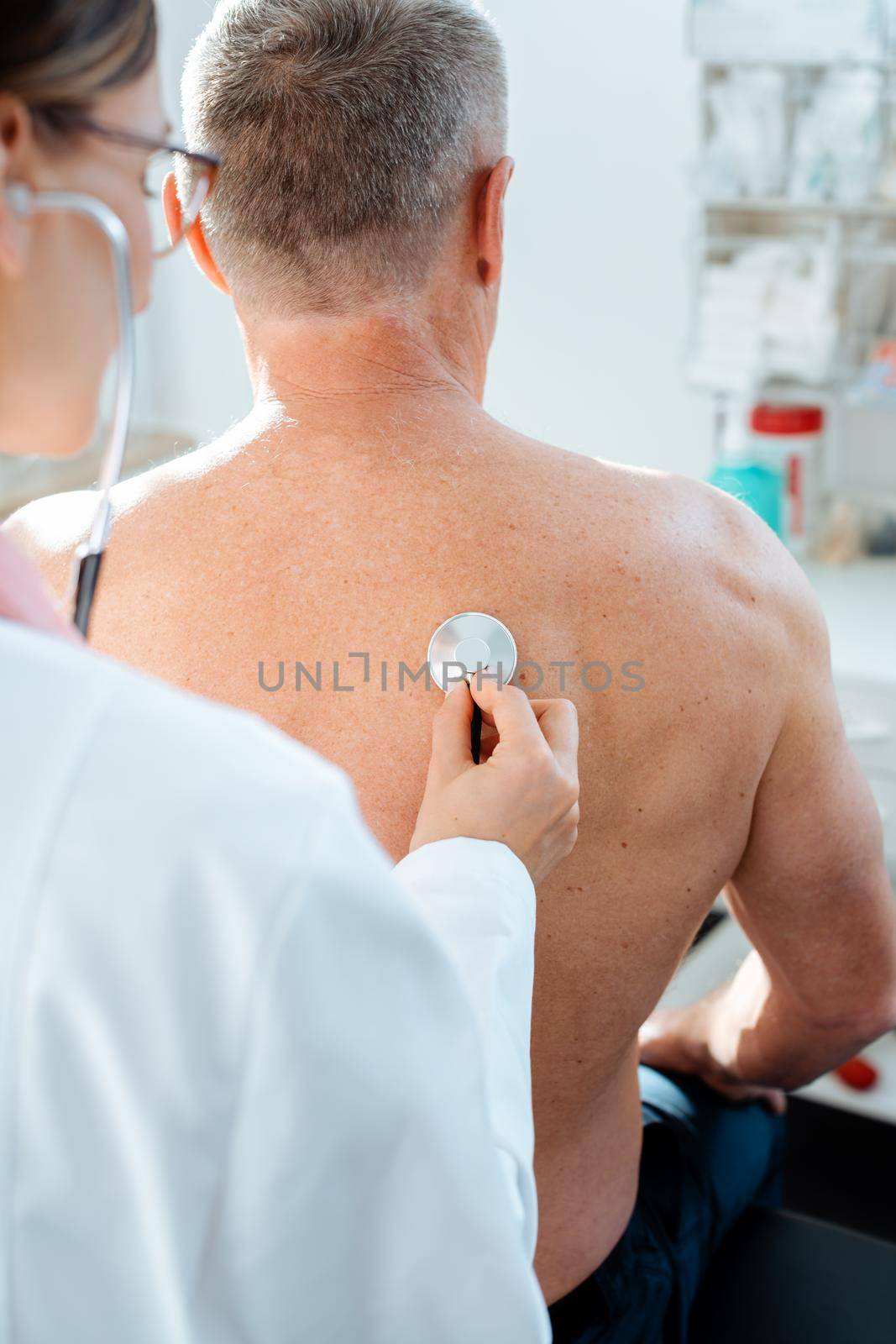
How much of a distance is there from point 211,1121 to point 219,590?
0.46m

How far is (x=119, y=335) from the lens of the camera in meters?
0.56

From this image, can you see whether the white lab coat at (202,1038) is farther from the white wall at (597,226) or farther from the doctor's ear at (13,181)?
the white wall at (597,226)

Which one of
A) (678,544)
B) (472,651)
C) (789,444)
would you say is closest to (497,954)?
(472,651)

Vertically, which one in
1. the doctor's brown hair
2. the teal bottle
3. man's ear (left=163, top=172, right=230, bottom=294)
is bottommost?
the teal bottle

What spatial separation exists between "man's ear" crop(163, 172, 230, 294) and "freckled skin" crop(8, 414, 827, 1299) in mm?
134

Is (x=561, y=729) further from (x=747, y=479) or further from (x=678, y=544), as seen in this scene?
(x=747, y=479)

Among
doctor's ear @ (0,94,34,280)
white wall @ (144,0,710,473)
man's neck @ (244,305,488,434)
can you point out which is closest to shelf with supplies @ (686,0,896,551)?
white wall @ (144,0,710,473)

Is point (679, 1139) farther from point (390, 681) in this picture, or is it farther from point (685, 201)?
point (685, 201)

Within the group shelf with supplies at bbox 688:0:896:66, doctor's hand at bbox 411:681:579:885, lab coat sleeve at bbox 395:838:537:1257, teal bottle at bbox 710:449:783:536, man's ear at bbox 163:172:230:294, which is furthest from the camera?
teal bottle at bbox 710:449:783:536

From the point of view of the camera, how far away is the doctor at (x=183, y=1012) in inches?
16.8

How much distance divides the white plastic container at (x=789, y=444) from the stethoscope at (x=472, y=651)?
1.29 meters

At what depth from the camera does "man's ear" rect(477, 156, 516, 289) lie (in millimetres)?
852

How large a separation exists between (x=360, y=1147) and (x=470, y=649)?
378mm

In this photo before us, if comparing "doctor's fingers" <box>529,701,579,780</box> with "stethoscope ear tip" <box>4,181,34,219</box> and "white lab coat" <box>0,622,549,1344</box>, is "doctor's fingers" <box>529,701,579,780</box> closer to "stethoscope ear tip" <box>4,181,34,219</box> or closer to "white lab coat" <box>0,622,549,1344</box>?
"white lab coat" <box>0,622,549,1344</box>
